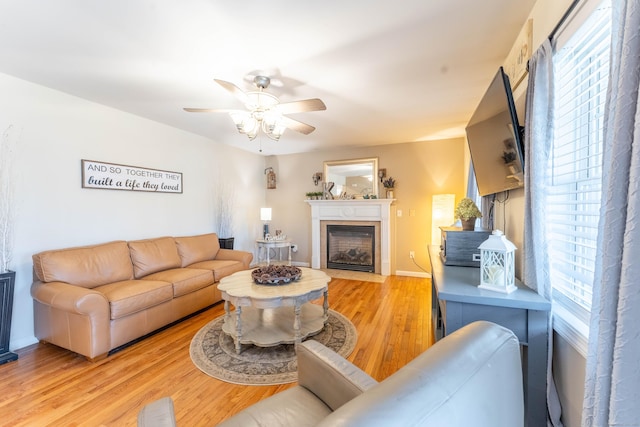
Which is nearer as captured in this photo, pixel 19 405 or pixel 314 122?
pixel 19 405

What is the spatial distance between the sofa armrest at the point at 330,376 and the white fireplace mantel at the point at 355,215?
12.3 ft

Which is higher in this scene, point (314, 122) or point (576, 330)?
point (314, 122)

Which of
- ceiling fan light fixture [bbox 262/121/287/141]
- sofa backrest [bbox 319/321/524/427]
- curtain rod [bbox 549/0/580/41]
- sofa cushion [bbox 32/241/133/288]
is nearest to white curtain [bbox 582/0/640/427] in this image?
sofa backrest [bbox 319/321/524/427]

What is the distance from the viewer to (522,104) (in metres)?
1.70

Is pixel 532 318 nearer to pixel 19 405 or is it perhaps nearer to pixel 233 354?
pixel 233 354

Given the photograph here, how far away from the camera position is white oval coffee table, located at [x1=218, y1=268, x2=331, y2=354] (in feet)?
7.30

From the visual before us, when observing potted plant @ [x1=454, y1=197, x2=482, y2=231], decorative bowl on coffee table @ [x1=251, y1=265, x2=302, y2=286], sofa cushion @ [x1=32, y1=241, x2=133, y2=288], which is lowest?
decorative bowl on coffee table @ [x1=251, y1=265, x2=302, y2=286]

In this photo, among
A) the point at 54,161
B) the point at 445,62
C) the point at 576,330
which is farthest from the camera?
the point at 54,161

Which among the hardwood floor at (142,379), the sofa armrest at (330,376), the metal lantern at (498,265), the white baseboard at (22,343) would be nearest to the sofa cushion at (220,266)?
the hardwood floor at (142,379)

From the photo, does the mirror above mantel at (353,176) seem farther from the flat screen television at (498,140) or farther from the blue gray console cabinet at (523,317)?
the blue gray console cabinet at (523,317)

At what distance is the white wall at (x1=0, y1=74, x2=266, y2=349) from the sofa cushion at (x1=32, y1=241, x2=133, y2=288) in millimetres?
239

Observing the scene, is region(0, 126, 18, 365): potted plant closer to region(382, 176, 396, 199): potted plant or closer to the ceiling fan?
the ceiling fan

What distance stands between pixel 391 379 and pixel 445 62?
2373 millimetres

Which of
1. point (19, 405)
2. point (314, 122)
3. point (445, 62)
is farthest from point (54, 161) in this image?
point (445, 62)
